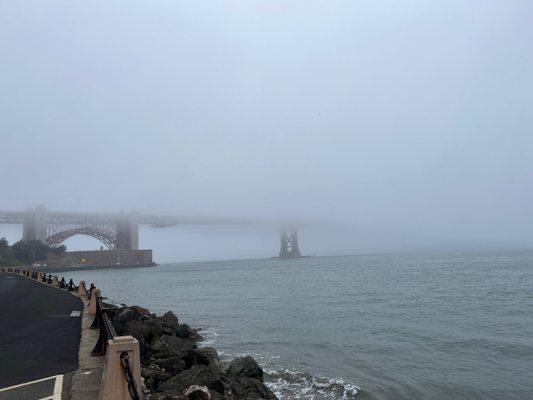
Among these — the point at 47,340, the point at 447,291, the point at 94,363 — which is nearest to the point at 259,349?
the point at 47,340

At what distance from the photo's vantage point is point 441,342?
19172 mm

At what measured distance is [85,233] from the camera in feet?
554

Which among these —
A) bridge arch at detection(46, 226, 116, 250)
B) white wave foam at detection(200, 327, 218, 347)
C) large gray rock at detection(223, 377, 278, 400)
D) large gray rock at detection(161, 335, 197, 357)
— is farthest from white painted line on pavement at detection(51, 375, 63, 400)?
bridge arch at detection(46, 226, 116, 250)

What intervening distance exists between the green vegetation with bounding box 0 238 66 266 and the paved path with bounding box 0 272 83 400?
393ft

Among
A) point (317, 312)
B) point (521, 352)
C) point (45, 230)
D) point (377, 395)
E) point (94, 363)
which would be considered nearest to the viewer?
point (94, 363)

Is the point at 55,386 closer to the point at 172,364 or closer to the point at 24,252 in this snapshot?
the point at 172,364

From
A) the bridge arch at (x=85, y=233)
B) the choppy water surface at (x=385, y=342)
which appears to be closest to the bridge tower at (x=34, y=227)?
the bridge arch at (x=85, y=233)

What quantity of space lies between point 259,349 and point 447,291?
90.3ft

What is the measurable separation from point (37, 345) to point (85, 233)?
170m

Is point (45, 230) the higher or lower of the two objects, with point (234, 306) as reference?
higher

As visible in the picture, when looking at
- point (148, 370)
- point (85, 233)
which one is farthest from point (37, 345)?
point (85, 233)

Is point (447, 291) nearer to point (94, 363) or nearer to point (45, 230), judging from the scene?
point (94, 363)

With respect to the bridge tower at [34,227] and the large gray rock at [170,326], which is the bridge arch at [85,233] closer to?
the bridge tower at [34,227]

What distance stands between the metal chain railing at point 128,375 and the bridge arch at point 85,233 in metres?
168
